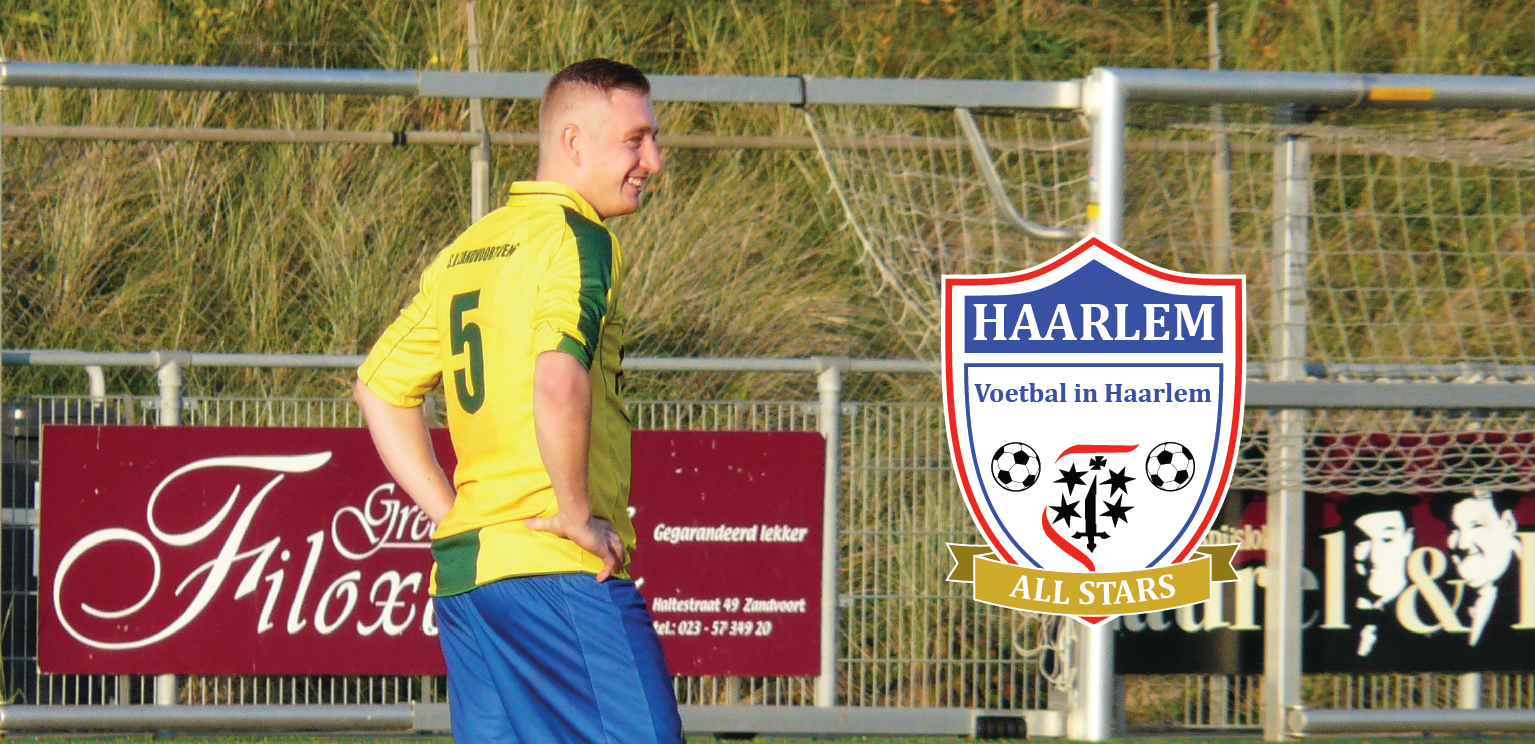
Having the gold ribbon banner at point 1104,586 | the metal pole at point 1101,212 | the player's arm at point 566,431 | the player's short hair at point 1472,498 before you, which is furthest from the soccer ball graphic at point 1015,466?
the player's arm at point 566,431

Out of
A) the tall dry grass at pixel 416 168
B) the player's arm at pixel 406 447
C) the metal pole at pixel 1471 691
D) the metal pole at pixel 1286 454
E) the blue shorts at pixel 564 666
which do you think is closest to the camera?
the blue shorts at pixel 564 666

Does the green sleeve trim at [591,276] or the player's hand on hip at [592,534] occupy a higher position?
the green sleeve trim at [591,276]

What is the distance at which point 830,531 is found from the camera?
5961 millimetres

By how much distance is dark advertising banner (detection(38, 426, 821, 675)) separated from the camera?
5645mm

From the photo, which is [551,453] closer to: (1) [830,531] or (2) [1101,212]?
(2) [1101,212]

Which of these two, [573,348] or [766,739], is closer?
[573,348]

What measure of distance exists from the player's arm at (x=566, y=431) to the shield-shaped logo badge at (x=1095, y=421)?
115 inches

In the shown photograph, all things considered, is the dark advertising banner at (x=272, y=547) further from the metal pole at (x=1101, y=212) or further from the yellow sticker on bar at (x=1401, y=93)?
the yellow sticker on bar at (x=1401, y=93)

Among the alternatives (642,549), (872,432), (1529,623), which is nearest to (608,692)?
(642,549)

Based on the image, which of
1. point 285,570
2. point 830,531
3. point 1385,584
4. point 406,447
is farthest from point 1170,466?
point 406,447

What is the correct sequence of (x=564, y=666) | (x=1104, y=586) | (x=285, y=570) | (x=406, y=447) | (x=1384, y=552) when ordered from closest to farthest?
1. (x=564, y=666)
2. (x=406, y=447)
3. (x=1104, y=586)
4. (x=285, y=570)
5. (x=1384, y=552)

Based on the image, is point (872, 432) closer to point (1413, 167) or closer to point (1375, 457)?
point (1375, 457)

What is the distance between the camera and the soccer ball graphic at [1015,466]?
552 cm

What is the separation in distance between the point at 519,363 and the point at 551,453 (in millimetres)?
199
